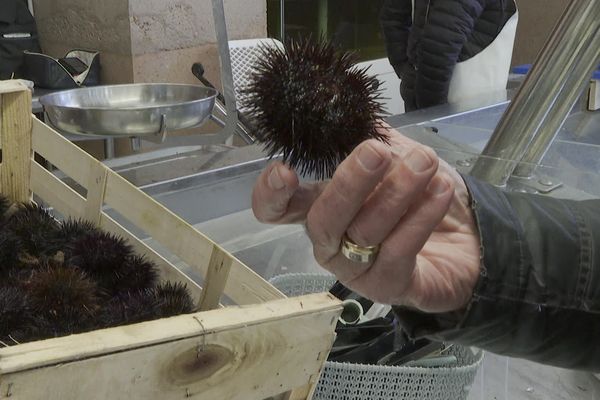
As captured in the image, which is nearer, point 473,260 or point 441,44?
point 473,260

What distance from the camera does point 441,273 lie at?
42cm

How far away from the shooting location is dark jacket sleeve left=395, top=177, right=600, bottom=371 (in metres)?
0.43

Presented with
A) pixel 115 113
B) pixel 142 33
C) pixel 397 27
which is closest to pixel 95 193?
pixel 115 113

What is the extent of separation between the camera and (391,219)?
1.14 ft

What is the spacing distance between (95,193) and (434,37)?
991 mm

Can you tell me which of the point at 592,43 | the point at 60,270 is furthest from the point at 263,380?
the point at 592,43

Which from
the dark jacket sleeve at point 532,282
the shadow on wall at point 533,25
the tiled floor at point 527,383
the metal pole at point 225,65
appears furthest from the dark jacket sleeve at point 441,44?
the shadow on wall at point 533,25

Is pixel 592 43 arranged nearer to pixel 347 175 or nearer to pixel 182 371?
pixel 347 175

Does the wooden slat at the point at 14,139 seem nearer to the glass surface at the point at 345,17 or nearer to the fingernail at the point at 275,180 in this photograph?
the fingernail at the point at 275,180

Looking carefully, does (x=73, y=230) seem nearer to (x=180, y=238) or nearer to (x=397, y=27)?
Answer: (x=180, y=238)

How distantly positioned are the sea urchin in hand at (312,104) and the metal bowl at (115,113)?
1.74ft

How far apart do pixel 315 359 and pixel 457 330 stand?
0.11 meters

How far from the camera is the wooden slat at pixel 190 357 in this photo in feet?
0.95

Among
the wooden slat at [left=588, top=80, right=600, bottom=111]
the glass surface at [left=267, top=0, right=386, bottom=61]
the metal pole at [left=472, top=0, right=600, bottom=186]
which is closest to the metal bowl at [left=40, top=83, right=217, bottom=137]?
the metal pole at [left=472, top=0, right=600, bottom=186]
